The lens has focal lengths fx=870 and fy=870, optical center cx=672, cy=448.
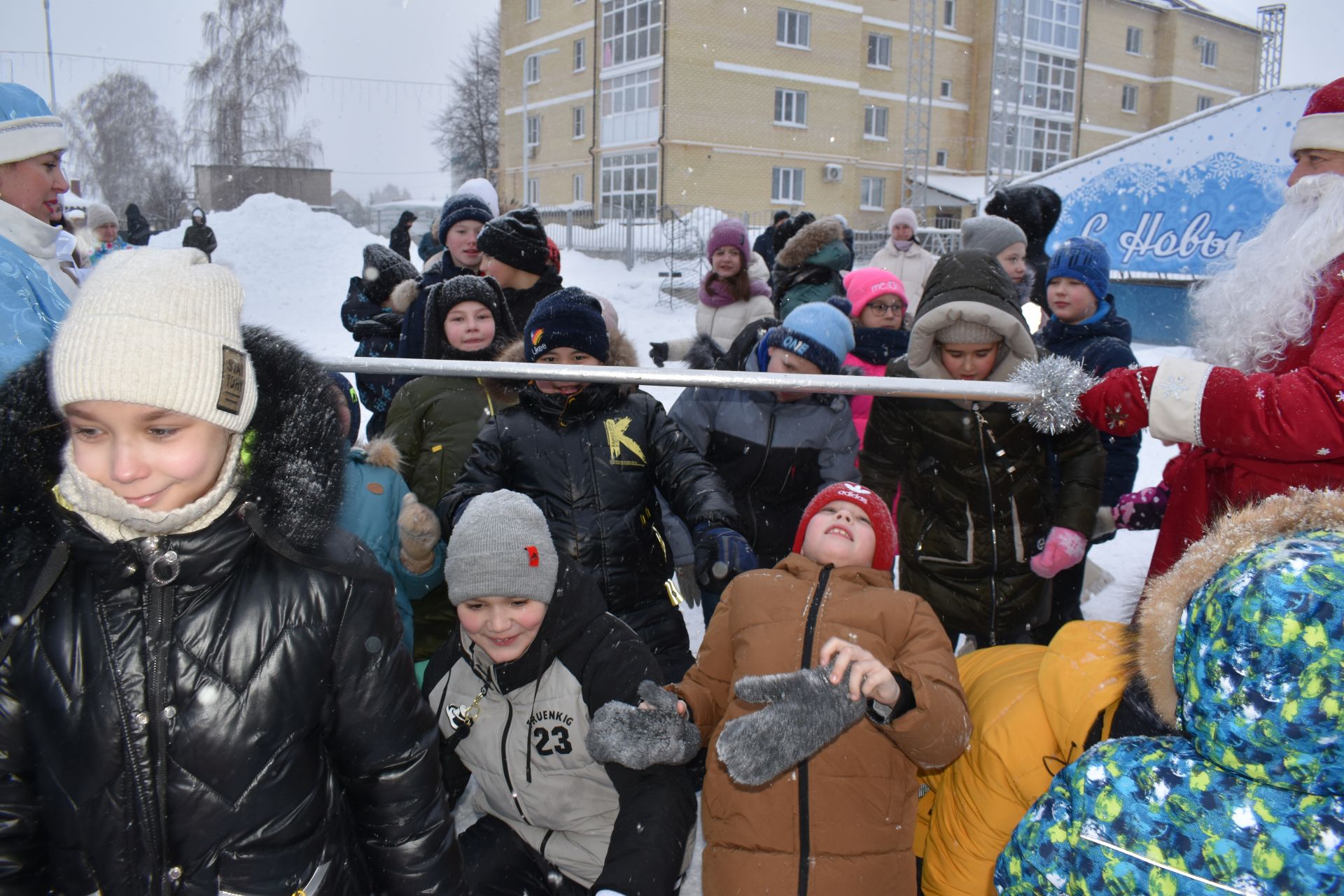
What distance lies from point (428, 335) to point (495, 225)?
2.84 ft

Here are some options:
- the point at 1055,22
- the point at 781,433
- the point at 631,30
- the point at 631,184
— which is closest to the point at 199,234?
the point at 781,433

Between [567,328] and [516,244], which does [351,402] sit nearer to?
[516,244]

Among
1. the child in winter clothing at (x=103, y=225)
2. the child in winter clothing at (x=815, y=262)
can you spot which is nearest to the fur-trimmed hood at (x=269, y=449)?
the child in winter clothing at (x=815, y=262)

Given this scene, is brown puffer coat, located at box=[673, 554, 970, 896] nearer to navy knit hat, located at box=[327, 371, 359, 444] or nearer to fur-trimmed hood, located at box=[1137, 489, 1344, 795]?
fur-trimmed hood, located at box=[1137, 489, 1344, 795]

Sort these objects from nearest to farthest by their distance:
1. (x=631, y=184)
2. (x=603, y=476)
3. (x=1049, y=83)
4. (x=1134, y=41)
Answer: (x=603, y=476) < (x=631, y=184) < (x=1049, y=83) < (x=1134, y=41)

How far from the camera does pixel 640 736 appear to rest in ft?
6.44

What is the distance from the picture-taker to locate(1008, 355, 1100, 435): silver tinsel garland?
2.26 metres

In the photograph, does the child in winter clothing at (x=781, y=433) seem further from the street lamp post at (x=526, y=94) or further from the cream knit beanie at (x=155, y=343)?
the street lamp post at (x=526, y=94)

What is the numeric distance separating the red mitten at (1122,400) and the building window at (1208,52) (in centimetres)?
4884

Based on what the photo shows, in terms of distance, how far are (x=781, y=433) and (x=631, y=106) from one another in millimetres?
30477

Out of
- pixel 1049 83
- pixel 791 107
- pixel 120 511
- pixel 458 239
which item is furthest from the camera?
pixel 1049 83

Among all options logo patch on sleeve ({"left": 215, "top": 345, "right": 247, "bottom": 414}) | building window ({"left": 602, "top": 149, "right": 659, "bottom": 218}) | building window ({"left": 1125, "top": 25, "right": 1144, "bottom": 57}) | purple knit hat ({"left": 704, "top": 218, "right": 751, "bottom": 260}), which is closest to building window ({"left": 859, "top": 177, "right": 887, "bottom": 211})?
building window ({"left": 602, "top": 149, "right": 659, "bottom": 218})

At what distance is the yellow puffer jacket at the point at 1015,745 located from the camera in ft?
6.08

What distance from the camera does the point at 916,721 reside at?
181 cm
